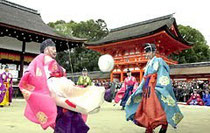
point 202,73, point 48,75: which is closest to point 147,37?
point 202,73

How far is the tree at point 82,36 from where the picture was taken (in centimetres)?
3684

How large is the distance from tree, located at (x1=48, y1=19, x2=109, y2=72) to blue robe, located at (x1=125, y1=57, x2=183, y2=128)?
3090cm

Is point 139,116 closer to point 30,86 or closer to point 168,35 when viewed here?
point 30,86

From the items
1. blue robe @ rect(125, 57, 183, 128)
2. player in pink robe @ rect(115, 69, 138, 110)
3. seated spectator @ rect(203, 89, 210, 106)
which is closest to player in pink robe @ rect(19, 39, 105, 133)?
blue robe @ rect(125, 57, 183, 128)

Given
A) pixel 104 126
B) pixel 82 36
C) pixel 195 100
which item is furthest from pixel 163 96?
pixel 82 36

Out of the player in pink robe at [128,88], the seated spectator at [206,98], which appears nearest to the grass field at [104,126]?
the player in pink robe at [128,88]

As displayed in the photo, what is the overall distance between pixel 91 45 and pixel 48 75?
74.8 feet

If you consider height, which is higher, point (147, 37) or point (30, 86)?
point (147, 37)

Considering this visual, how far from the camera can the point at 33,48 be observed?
1570 cm

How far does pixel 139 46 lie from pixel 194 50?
55.6 ft

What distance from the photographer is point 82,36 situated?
129ft

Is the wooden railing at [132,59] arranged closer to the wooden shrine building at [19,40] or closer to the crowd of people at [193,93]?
the crowd of people at [193,93]

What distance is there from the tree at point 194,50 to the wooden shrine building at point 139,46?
10810 mm

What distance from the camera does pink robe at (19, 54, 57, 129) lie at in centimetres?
269
